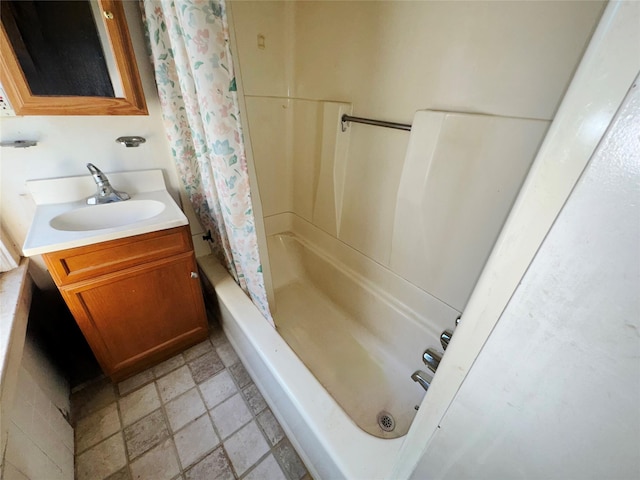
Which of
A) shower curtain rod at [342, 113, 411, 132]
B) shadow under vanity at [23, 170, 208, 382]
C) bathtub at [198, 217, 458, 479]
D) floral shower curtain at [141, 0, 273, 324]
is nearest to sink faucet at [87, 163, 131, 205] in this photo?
shadow under vanity at [23, 170, 208, 382]

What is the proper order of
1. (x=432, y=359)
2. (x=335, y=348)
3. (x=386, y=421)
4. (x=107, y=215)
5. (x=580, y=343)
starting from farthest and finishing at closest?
(x=335, y=348) < (x=107, y=215) < (x=386, y=421) < (x=432, y=359) < (x=580, y=343)

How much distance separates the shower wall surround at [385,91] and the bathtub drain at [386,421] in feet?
1.91

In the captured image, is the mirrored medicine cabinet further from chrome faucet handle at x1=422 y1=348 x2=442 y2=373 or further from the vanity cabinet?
chrome faucet handle at x1=422 y1=348 x2=442 y2=373

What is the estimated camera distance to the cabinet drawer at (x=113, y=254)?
3.08 ft

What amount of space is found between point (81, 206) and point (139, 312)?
1.83 ft

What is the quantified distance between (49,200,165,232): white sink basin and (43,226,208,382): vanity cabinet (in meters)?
0.23

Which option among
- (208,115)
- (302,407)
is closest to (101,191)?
(208,115)

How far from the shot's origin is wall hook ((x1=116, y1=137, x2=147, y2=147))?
1.21 m

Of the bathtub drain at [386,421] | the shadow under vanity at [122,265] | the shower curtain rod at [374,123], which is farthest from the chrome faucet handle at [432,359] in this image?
the shadow under vanity at [122,265]

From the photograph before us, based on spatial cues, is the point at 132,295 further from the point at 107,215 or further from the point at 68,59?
the point at 68,59

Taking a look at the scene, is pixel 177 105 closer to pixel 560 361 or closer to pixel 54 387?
pixel 54 387

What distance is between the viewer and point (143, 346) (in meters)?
1.28

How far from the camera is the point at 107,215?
124 centimetres

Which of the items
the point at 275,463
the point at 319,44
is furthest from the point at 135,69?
the point at 275,463
